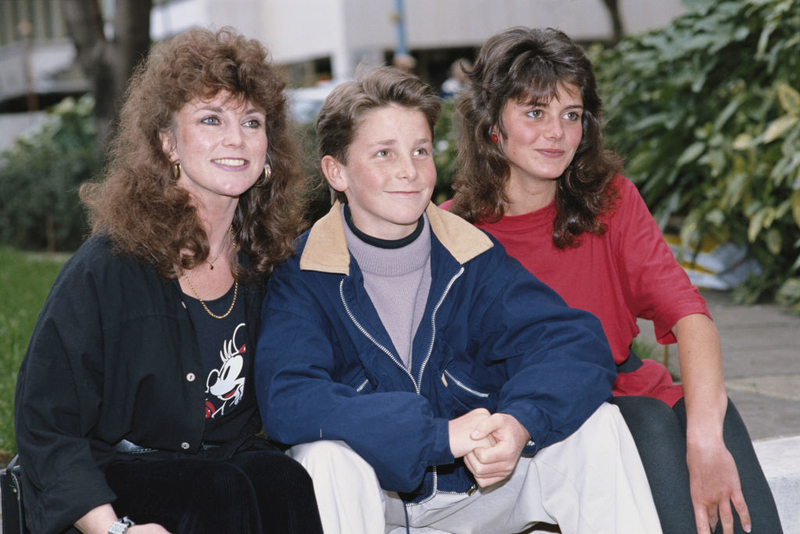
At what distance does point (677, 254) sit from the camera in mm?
6430

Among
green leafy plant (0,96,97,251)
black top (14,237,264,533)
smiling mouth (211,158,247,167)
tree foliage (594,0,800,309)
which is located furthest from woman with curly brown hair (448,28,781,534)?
green leafy plant (0,96,97,251)

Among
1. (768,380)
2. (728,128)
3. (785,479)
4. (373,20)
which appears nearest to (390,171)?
(785,479)

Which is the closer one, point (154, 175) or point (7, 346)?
point (154, 175)

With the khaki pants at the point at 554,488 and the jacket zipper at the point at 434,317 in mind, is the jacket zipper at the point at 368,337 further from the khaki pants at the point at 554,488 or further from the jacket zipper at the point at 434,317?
the khaki pants at the point at 554,488

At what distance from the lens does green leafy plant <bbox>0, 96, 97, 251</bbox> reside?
11.8 m

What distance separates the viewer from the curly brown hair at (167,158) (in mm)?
2463

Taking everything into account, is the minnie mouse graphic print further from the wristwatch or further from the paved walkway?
the paved walkway

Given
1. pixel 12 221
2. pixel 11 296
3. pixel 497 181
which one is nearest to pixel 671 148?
pixel 497 181

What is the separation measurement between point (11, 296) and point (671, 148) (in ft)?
16.4

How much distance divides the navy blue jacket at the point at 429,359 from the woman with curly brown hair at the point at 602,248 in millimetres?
257

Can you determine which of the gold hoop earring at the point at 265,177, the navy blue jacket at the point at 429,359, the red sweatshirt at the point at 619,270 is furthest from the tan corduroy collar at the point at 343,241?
the red sweatshirt at the point at 619,270

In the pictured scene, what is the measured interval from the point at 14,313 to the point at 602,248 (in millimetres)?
4513

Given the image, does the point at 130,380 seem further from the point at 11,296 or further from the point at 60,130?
the point at 60,130

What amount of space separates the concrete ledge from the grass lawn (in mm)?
2750
